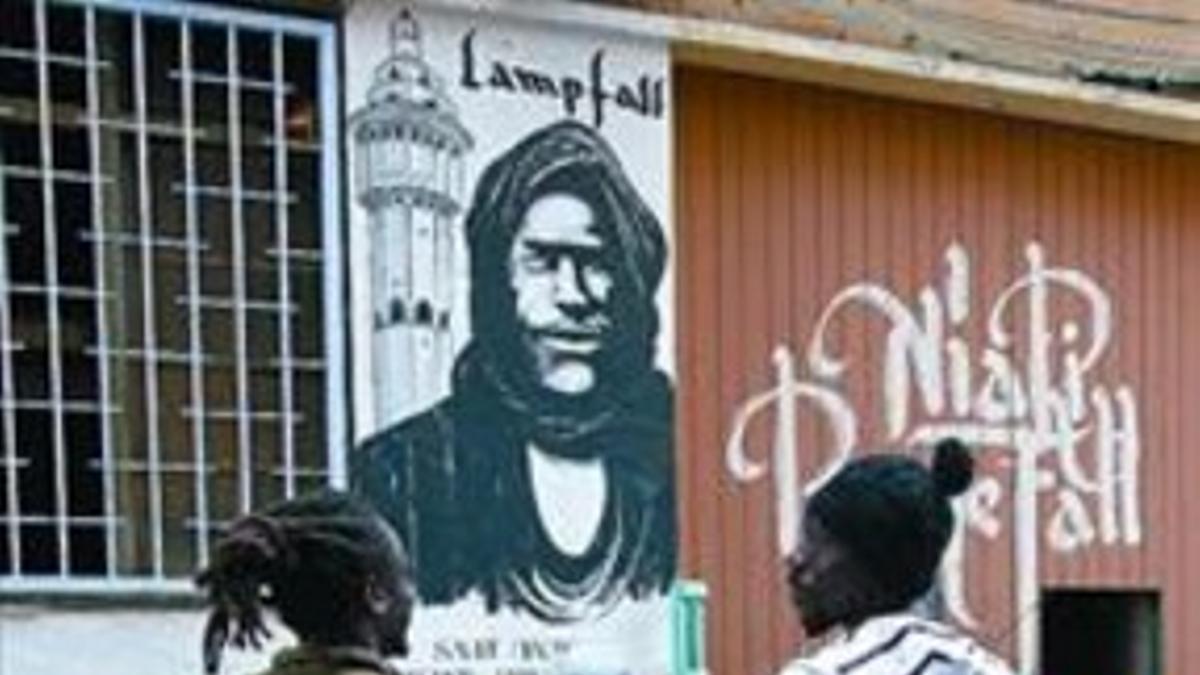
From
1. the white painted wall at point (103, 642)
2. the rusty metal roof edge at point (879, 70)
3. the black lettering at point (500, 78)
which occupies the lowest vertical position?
the white painted wall at point (103, 642)

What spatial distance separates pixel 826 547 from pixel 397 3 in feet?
14.5

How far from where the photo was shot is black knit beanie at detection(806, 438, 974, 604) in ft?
11.5

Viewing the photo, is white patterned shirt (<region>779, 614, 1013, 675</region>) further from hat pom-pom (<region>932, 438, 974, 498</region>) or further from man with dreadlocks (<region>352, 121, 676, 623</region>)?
man with dreadlocks (<region>352, 121, 676, 623</region>)

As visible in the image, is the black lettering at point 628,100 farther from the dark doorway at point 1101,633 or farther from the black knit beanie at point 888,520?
the black knit beanie at point 888,520

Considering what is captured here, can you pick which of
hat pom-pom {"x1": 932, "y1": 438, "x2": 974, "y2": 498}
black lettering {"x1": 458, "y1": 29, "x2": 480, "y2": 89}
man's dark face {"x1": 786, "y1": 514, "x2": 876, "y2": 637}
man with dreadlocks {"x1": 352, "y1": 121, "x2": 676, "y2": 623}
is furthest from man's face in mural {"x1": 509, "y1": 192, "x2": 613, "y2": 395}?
man's dark face {"x1": 786, "y1": 514, "x2": 876, "y2": 637}

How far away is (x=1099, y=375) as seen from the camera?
984 centimetres

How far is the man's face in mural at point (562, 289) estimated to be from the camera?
7.99 meters

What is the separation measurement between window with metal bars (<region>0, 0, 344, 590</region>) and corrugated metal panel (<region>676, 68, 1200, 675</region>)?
1.52 meters

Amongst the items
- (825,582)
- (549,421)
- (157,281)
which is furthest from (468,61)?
(825,582)

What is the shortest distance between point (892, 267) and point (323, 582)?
6.12 m

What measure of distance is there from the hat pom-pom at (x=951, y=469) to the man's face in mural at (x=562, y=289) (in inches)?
169

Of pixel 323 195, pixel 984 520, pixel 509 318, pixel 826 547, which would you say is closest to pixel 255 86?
pixel 323 195

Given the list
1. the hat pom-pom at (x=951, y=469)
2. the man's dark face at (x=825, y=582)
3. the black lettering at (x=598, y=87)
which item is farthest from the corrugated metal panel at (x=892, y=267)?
the man's dark face at (x=825, y=582)

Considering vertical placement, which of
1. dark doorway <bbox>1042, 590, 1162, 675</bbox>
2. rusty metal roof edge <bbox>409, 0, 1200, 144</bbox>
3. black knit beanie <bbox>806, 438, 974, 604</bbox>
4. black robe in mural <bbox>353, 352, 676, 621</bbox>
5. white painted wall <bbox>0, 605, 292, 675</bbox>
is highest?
rusty metal roof edge <bbox>409, 0, 1200, 144</bbox>
